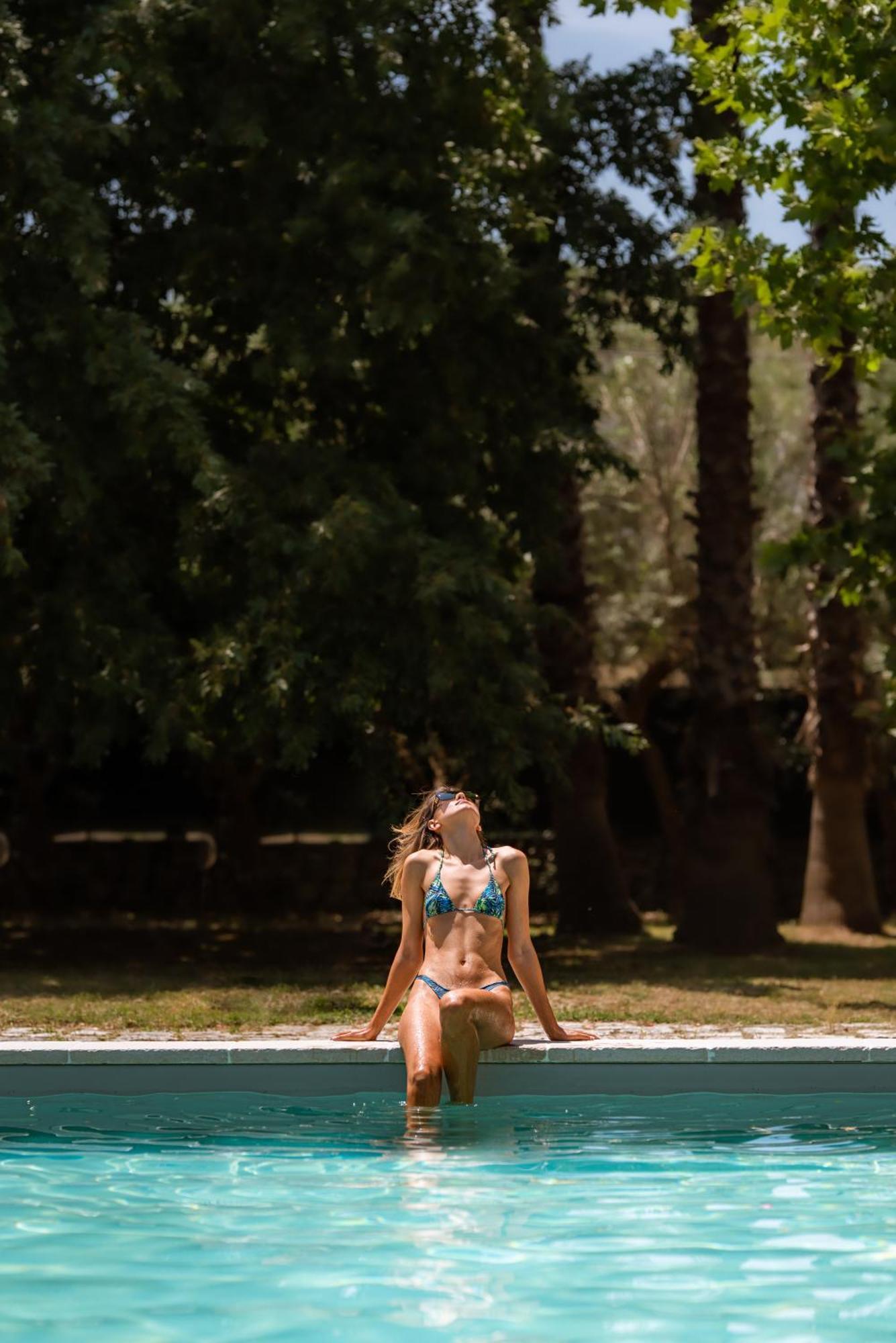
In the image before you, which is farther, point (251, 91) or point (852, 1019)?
point (251, 91)

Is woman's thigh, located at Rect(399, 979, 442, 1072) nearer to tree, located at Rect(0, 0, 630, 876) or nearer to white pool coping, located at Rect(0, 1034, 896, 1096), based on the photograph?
white pool coping, located at Rect(0, 1034, 896, 1096)

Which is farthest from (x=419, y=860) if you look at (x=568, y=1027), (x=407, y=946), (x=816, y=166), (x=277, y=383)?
(x=277, y=383)

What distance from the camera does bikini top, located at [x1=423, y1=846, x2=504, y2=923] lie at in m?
9.11

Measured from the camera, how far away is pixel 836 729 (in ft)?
70.0

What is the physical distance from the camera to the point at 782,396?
121 feet

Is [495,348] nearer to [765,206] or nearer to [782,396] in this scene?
[765,206]

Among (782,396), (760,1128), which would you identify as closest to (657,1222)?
(760,1128)

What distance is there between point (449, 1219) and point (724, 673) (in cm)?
1284

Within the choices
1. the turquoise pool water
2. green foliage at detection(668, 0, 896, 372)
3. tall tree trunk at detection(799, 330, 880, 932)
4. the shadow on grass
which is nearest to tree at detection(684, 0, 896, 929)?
green foliage at detection(668, 0, 896, 372)

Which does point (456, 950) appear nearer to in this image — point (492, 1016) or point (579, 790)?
point (492, 1016)

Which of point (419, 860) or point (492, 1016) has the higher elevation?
point (419, 860)

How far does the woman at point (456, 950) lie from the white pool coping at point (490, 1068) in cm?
21

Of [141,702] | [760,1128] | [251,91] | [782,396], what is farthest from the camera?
[782,396]

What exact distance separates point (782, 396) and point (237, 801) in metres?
16.2
